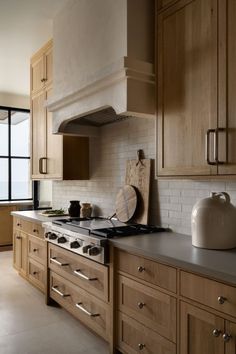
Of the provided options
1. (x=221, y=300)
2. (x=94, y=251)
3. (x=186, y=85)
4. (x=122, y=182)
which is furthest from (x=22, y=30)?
(x=221, y=300)

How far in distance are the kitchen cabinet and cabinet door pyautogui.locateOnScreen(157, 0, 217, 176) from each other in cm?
156

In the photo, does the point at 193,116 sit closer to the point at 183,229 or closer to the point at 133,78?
the point at 133,78

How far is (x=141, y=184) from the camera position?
109 inches

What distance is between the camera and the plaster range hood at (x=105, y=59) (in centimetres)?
223

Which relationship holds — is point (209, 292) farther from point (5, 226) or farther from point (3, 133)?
point (3, 133)

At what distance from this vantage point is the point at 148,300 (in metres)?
1.89

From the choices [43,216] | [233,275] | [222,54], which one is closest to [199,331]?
[233,275]

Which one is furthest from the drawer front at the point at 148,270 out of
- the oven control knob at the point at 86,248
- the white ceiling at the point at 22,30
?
the white ceiling at the point at 22,30

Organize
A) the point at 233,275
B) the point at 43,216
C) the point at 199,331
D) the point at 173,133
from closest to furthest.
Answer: the point at 233,275 < the point at 199,331 < the point at 173,133 < the point at 43,216

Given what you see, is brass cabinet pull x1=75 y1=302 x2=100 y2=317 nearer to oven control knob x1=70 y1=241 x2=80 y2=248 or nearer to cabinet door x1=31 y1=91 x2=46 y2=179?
oven control knob x1=70 y1=241 x2=80 y2=248

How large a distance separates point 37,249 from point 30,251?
0.80 feet

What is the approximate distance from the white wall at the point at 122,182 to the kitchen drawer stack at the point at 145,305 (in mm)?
623

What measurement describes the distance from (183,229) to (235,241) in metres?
0.56

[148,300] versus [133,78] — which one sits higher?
[133,78]
